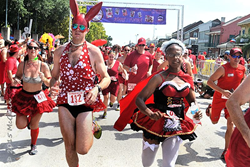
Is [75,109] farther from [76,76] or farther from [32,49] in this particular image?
[32,49]

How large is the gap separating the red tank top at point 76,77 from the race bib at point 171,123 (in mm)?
1045

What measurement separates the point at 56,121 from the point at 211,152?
4100 millimetres

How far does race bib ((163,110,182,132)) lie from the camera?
3.46 meters

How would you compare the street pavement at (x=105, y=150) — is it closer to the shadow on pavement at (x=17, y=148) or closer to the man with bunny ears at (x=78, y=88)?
the shadow on pavement at (x=17, y=148)

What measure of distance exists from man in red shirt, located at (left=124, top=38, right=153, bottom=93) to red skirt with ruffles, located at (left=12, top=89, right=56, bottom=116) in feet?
9.08

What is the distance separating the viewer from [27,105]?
198 inches

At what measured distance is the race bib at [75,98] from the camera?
3.54 metres

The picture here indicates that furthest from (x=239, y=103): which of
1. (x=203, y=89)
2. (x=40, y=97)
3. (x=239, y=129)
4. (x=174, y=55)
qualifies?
(x=203, y=89)

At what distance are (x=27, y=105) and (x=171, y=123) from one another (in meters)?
2.75

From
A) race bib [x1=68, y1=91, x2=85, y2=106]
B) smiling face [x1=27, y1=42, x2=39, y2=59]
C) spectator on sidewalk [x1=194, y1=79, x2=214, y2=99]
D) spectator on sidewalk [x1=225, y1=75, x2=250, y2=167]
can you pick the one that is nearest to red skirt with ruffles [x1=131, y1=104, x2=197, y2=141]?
race bib [x1=68, y1=91, x2=85, y2=106]

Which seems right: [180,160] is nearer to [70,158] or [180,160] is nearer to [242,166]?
[70,158]

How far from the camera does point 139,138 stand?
6336 millimetres

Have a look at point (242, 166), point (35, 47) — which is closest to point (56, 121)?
point (35, 47)

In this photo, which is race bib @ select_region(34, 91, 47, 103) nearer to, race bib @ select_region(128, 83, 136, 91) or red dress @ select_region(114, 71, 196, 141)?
red dress @ select_region(114, 71, 196, 141)
